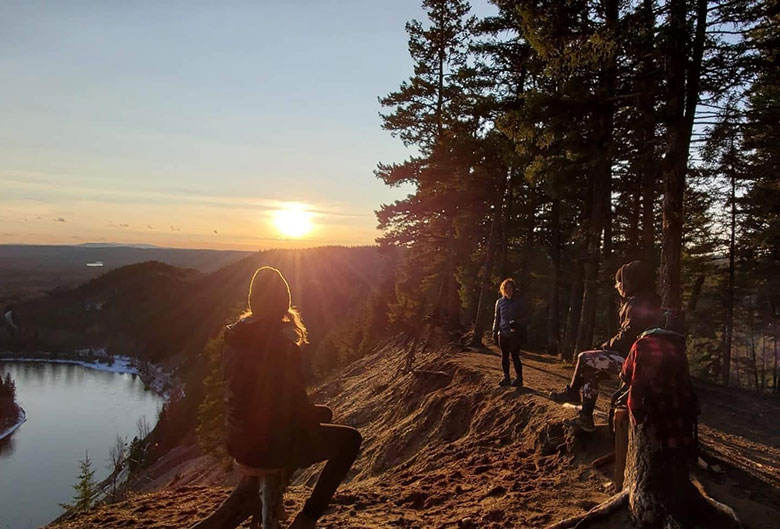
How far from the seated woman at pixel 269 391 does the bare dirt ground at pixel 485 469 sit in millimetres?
2198

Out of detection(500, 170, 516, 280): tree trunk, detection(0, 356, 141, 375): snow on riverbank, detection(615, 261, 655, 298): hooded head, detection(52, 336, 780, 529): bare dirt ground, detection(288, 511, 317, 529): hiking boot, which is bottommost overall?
detection(0, 356, 141, 375): snow on riverbank

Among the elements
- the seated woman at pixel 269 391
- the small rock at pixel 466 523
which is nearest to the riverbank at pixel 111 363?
the small rock at pixel 466 523

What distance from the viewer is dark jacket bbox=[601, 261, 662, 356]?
5000 mm

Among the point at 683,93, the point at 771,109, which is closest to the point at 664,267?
the point at 683,93

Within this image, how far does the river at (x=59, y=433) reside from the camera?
3681cm

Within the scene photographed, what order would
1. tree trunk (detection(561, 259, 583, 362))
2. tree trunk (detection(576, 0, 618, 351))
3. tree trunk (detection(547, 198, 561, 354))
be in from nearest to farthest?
1. tree trunk (detection(576, 0, 618, 351))
2. tree trunk (detection(561, 259, 583, 362))
3. tree trunk (detection(547, 198, 561, 354))

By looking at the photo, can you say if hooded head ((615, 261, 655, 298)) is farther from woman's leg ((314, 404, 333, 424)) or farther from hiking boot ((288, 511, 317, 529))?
hiking boot ((288, 511, 317, 529))

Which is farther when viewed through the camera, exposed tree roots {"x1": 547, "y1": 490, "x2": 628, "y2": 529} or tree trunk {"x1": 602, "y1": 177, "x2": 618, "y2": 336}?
tree trunk {"x1": 602, "y1": 177, "x2": 618, "y2": 336}

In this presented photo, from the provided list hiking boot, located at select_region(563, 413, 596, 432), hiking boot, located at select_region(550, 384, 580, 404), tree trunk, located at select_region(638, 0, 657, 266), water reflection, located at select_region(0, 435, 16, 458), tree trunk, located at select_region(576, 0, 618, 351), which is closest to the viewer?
hiking boot, located at select_region(563, 413, 596, 432)

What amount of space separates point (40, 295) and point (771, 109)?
20850 cm

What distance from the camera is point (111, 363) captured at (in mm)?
112812

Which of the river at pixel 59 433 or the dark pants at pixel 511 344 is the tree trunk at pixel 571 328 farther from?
the river at pixel 59 433

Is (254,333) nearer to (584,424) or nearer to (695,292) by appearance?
(584,424)

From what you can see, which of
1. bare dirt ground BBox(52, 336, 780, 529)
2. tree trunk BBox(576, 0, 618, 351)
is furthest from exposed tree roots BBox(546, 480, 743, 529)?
tree trunk BBox(576, 0, 618, 351)
